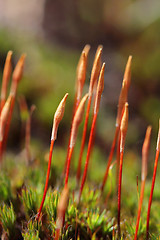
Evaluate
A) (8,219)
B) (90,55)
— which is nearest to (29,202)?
(8,219)

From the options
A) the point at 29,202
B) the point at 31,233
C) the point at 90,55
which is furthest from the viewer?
the point at 90,55

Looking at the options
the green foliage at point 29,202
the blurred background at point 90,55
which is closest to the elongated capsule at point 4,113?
the green foliage at point 29,202

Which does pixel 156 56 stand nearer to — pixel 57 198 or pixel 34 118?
pixel 34 118

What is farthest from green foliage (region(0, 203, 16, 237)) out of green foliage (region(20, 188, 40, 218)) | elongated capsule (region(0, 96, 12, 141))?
elongated capsule (region(0, 96, 12, 141))

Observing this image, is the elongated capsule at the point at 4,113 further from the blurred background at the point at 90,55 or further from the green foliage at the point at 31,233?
the blurred background at the point at 90,55

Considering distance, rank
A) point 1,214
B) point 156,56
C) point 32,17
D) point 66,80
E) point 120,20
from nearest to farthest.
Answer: point 1,214 < point 66,80 < point 156,56 < point 120,20 < point 32,17

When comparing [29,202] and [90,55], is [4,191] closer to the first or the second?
[29,202]

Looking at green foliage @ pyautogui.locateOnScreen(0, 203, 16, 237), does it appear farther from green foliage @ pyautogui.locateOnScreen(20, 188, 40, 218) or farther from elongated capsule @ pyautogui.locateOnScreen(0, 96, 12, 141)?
elongated capsule @ pyautogui.locateOnScreen(0, 96, 12, 141)

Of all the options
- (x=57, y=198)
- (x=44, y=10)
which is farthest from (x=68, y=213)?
(x=44, y=10)
